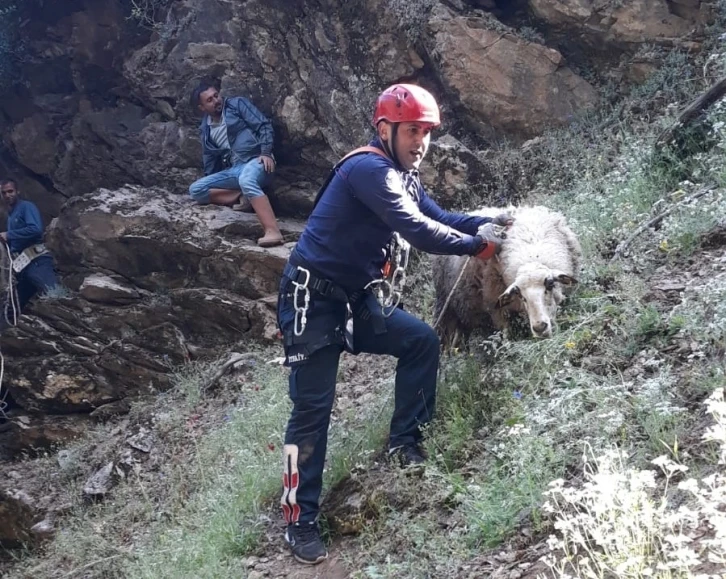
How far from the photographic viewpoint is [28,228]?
1109 centimetres

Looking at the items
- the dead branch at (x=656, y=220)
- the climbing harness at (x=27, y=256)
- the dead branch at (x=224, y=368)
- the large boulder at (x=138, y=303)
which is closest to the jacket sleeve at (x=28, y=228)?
the climbing harness at (x=27, y=256)

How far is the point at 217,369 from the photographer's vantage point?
9227mm

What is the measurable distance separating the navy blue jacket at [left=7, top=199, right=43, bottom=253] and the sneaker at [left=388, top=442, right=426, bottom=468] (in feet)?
26.8

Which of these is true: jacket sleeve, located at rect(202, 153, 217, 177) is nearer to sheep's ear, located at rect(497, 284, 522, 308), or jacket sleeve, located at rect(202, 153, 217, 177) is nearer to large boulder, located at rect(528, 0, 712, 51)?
large boulder, located at rect(528, 0, 712, 51)

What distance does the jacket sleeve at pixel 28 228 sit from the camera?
11.1m

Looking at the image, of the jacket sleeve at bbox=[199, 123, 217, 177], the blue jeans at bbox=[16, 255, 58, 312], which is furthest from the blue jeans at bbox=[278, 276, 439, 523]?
the blue jeans at bbox=[16, 255, 58, 312]

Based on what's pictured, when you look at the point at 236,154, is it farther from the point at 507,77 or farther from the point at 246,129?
the point at 507,77

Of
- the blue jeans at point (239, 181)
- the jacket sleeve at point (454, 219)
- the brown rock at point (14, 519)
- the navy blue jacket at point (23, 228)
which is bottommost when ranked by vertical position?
the brown rock at point (14, 519)

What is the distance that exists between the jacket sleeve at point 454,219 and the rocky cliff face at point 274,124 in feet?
13.5

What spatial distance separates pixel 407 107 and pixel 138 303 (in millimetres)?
6578

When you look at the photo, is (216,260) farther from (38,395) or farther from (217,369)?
(38,395)

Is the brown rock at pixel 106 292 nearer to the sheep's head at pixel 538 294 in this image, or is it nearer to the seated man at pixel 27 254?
the seated man at pixel 27 254

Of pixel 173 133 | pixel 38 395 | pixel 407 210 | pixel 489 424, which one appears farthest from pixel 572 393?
pixel 173 133

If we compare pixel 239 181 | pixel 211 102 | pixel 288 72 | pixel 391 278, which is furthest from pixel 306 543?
pixel 288 72
